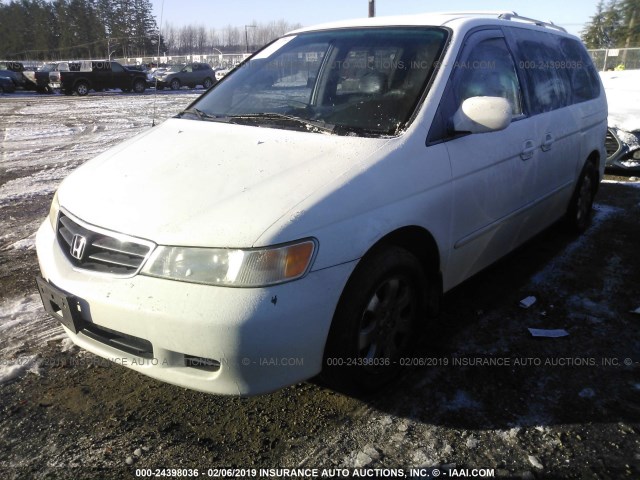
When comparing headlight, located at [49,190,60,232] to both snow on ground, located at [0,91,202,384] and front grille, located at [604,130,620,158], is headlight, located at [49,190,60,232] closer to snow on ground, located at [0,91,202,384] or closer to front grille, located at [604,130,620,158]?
snow on ground, located at [0,91,202,384]

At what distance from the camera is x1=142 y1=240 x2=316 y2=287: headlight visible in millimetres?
1914

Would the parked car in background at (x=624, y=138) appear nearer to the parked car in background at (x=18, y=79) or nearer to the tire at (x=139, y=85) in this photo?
the tire at (x=139, y=85)

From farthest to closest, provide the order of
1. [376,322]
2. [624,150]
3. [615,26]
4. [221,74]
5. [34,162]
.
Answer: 1. [615,26]
2. [221,74]
3. [34,162]
4. [624,150]
5. [376,322]

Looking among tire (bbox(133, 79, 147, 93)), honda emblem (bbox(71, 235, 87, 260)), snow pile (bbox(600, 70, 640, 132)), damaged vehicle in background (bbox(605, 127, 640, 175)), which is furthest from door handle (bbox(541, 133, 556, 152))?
tire (bbox(133, 79, 147, 93))

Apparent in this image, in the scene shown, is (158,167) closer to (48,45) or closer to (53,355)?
(53,355)

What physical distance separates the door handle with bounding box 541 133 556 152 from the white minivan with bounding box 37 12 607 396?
1 cm

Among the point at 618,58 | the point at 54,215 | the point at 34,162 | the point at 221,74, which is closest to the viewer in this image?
the point at 54,215

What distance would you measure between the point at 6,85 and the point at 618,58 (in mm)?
32695

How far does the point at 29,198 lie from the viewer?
593 centimetres

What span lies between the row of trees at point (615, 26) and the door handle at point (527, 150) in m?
48.3

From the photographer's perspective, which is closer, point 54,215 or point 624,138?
point 54,215

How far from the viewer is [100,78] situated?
84.5 feet

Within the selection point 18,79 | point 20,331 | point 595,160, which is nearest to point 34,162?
point 20,331

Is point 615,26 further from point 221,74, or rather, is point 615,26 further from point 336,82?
point 336,82
